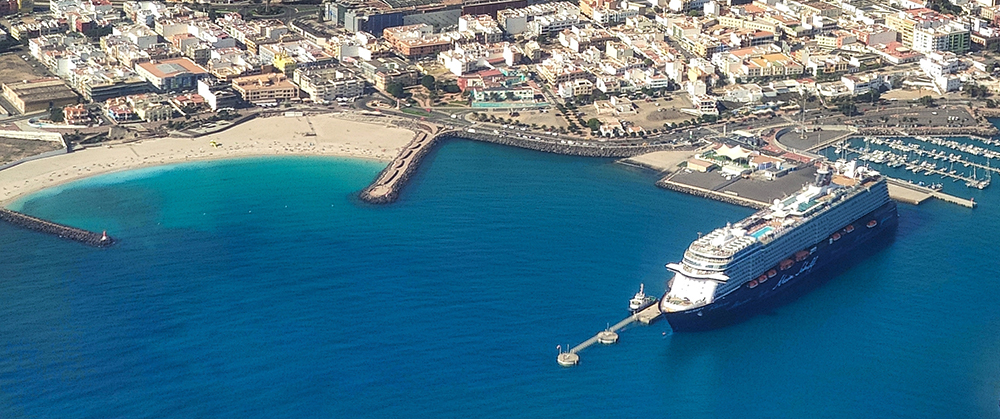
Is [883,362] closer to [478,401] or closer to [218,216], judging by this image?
[478,401]

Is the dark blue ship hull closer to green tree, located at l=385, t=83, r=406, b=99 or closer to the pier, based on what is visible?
the pier

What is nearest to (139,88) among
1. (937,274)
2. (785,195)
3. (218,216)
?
(218,216)

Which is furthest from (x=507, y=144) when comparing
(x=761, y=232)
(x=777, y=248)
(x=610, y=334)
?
(x=610, y=334)

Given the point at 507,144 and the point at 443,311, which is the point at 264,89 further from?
the point at 443,311

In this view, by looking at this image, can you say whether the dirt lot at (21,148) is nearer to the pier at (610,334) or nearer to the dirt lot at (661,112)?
the dirt lot at (661,112)

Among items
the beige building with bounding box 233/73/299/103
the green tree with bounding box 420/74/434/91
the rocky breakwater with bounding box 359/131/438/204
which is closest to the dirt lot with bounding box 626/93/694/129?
the rocky breakwater with bounding box 359/131/438/204

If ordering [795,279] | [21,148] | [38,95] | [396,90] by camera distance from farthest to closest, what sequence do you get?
[396,90] < [38,95] < [21,148] < [795,279]
